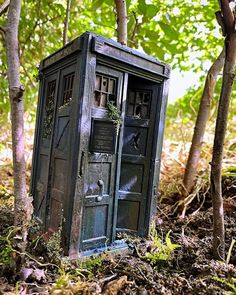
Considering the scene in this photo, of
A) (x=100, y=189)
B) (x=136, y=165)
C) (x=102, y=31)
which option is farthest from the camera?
(x=102, y=31)

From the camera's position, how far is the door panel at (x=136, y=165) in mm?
2887

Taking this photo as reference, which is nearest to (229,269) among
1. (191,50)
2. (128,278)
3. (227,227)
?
(128,278)

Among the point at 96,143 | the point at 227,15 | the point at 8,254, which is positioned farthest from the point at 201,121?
the point at 8,254

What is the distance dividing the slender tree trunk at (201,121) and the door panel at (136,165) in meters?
1.17

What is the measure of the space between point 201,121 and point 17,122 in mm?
2517

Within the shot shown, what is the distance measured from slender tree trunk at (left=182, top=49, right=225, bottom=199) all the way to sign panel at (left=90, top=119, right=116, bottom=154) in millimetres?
1751

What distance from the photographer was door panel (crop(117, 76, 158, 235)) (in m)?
2.89

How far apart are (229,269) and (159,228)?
1.15m

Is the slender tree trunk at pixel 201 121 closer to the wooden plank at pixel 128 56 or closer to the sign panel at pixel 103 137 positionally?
the wooden plank at pixel 128 56

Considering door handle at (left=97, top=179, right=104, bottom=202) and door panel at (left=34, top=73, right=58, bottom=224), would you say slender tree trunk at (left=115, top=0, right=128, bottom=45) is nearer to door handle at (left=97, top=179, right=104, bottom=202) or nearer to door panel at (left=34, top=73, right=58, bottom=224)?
door panel at (left=34, top=73, right=58, bottom=224)

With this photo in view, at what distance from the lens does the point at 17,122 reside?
207 centimetres

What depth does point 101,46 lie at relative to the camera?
90.9 inches

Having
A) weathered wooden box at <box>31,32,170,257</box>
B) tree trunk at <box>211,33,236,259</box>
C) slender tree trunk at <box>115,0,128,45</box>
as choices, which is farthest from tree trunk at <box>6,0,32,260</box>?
tree trunk at <box>211,33,236,259</box>

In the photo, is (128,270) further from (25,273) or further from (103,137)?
(103,137)
